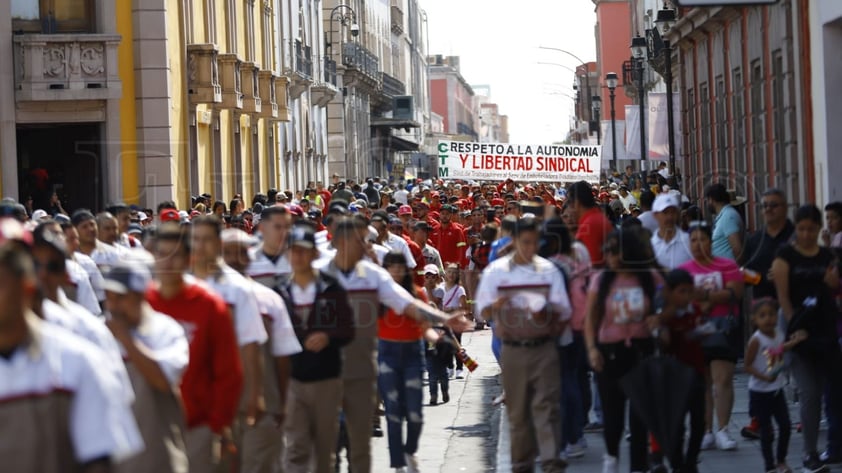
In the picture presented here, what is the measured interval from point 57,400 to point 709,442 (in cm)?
714

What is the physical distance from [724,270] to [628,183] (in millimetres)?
28081

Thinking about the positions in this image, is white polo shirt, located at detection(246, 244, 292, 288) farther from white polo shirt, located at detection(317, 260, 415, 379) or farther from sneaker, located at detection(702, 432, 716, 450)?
sneaker, located at detection(702, 432, 716, 450)

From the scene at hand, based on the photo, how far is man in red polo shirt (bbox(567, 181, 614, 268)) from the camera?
12422 millimetres

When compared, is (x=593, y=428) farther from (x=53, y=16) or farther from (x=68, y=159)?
(x=68, y=159)

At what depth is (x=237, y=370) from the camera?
326 inches

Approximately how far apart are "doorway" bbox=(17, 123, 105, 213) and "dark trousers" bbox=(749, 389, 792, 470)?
18241mm

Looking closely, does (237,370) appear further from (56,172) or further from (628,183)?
(628,183)

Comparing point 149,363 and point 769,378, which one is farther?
point 769,378

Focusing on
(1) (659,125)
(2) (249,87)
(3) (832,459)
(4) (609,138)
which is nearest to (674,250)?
(3) (832,459)

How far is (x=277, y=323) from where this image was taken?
959 centimetres

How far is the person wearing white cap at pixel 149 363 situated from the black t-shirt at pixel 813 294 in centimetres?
490

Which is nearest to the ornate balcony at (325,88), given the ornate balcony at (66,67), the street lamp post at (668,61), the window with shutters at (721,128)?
the street lamp post at (668,61)

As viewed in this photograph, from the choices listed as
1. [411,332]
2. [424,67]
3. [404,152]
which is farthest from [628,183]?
[424,67]

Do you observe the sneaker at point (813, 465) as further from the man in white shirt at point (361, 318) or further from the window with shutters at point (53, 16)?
the window with shutters at point (53, 16)
